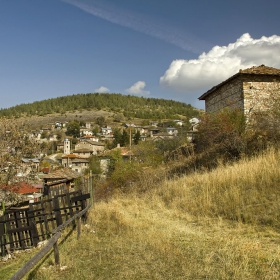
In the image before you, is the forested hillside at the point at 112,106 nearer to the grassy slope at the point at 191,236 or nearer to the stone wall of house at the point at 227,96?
the stone wall of house at the point at 227,96

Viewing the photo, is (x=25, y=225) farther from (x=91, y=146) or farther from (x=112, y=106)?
(x=112, y=106)

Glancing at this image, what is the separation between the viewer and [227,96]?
1805 cm

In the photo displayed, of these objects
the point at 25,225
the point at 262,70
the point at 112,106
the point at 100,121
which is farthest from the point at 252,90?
the point at 112,106

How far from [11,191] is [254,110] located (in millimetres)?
13230

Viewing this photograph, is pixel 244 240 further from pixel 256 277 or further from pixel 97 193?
pixel 97 193

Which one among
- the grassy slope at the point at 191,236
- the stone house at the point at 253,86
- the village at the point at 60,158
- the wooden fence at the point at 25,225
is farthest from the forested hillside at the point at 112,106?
the wooden fence at the point at 25,225

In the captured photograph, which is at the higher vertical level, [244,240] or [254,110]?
[254,110]

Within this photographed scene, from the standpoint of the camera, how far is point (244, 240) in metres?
5.21

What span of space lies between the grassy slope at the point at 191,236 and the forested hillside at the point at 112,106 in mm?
116108

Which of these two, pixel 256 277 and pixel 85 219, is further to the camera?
pixel 85 219

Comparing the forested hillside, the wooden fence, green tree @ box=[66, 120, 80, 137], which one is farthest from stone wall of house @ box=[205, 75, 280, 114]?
the forested hillside

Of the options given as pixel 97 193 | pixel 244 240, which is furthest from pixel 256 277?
pixel 97 193

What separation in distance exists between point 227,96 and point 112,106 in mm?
125706

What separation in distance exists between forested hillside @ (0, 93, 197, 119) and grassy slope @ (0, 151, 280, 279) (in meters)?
116
